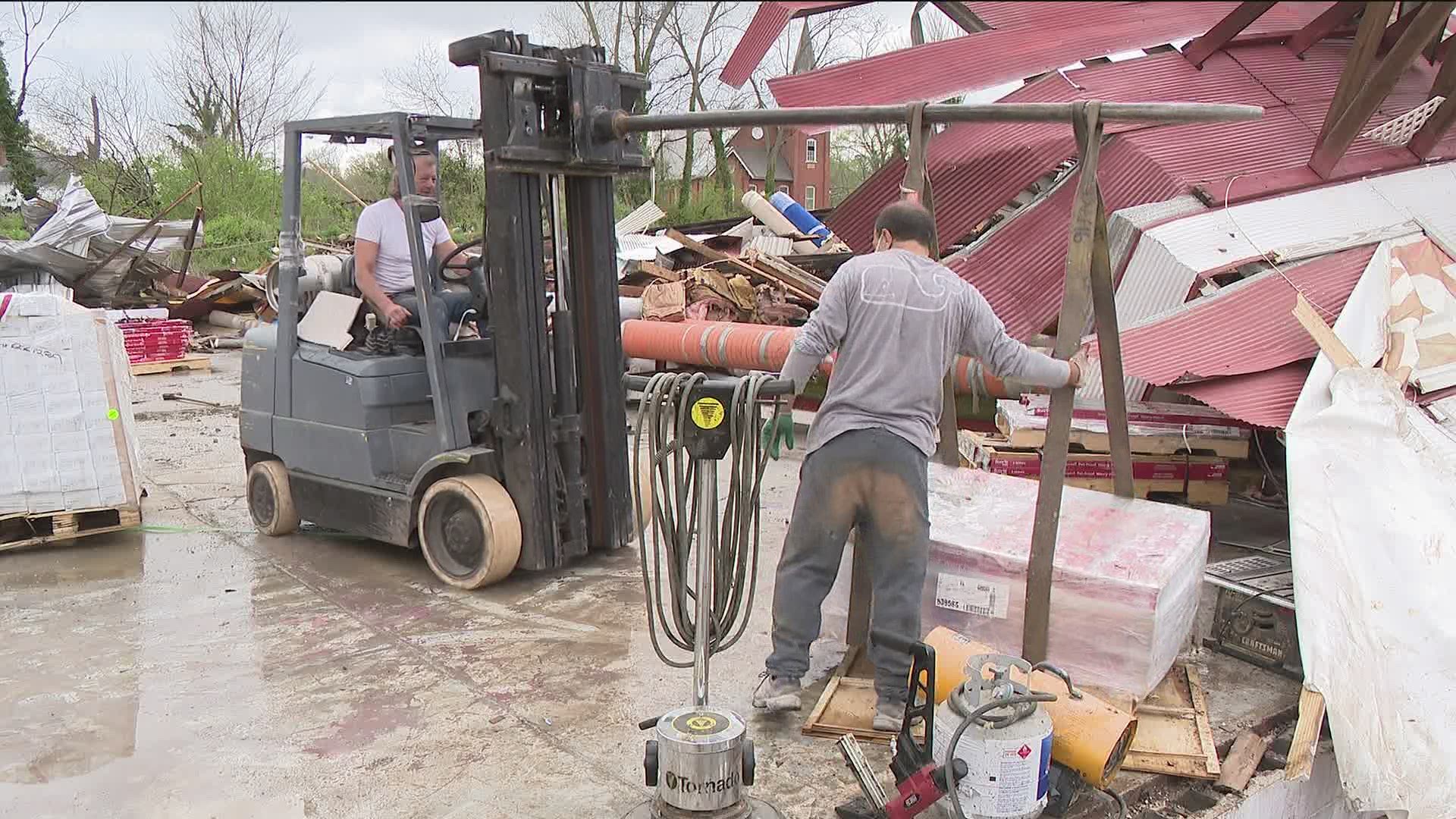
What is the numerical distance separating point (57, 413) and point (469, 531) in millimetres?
2812

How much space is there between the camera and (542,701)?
4387mm

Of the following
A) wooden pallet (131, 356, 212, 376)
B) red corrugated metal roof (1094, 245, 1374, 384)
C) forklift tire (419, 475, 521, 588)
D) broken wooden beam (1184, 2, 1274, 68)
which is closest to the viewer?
forklift tire (419, 475, 521, 588)

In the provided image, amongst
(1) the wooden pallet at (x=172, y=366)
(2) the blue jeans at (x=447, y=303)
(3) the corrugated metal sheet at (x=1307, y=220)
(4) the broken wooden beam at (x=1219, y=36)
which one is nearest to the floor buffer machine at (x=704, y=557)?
(2) the blue jeans at (x=447, y=303)

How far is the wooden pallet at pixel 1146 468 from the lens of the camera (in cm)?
696

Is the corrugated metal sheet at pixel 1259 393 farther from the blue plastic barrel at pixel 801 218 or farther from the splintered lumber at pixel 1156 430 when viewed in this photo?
the blue plastic barrel at pixel 801 218

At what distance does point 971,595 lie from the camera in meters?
4.31

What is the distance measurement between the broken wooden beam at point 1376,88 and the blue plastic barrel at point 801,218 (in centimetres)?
709

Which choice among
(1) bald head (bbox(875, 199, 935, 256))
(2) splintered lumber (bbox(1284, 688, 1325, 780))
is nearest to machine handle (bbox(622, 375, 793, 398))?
(1) bald head (bbox(875, 199, 935, 256))

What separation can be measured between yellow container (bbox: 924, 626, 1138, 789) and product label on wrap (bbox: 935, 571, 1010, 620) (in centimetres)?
47

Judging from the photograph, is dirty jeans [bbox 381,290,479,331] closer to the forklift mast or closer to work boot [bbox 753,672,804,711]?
the forklift mast

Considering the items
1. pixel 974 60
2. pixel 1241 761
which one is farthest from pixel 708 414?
pixel 974 60

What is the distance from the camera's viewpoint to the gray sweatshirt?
3.96 meters

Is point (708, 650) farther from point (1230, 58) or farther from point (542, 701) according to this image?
point (1230, 58)

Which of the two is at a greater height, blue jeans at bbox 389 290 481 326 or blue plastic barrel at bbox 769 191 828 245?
blue plastic barrel at bbox 769 191 828 245
